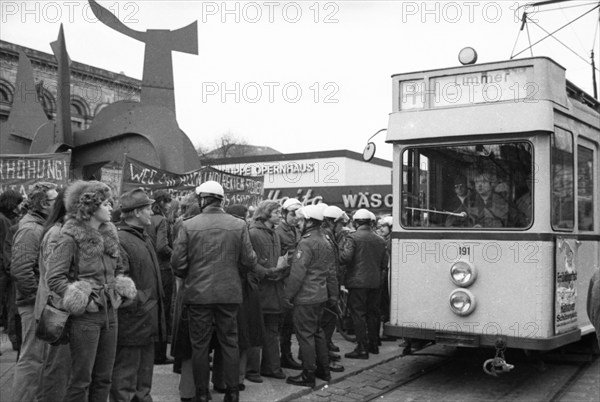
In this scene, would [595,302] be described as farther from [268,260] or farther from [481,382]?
[481,382]

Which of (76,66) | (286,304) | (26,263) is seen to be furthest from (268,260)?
(76,66)

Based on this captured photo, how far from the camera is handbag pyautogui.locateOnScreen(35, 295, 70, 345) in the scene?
425 cm

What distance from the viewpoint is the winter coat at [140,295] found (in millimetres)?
5156

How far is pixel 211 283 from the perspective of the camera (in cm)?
583

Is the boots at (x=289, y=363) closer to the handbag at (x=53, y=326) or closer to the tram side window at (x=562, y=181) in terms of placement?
the tram side window at (x=562, y=181)

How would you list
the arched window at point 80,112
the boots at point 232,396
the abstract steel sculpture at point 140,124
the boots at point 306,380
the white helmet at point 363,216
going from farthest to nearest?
the arched window at point 80,112 < the abstract steel sculpture at point 140,124 < the white helmet at point 363,216 < the boots at point 306,380 < the boots at point 232,396

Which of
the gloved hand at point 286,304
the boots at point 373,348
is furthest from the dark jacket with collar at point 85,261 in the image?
the boots at point 373,348

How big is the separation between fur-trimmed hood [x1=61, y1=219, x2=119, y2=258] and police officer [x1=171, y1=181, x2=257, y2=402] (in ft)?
4.21

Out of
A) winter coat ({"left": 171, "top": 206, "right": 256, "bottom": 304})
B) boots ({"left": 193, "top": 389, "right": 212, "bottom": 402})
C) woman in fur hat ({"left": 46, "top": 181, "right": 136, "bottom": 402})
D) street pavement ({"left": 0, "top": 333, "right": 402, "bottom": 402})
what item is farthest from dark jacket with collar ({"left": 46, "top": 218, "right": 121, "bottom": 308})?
street pavement ({"left": 0, "top": 333, "right": 402, "bottom": 402})

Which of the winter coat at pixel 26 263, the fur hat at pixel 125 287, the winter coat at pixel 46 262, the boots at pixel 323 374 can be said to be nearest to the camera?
the winter coat at pixel 46 262

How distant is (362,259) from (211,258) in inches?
118

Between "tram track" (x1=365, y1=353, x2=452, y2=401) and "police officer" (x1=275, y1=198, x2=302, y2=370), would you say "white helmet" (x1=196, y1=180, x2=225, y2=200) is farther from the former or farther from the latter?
"tram track" (x1=365, y1=353, x2=452, y2=401)

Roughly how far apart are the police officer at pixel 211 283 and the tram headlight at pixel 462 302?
7.31 feet

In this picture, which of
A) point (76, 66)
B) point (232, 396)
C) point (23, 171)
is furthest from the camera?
point (76, 66)
